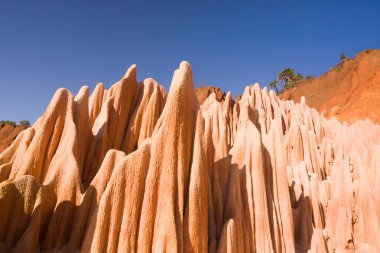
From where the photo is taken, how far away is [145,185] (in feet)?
20.1

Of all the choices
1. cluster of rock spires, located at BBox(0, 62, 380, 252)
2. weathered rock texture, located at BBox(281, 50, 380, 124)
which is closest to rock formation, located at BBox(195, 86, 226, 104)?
cluster of rock spires, located at BBox(0, 62, 380, 252)

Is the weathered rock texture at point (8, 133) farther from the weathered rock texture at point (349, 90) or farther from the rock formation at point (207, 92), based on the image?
the weathered rock texture at point (349, 90)

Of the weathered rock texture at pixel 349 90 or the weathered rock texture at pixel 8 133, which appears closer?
the weathered rock texture at pixel 8 133

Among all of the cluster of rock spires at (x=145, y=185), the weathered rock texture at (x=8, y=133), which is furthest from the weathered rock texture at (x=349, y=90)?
the weathered rock texture at (x=8, y=133)

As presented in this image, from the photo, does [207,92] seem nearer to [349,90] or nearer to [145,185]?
[349,90]

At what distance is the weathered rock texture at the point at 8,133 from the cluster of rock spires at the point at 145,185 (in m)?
28.4

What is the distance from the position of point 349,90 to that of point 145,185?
142ft

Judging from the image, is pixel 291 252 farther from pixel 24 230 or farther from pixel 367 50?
pixel 367 50

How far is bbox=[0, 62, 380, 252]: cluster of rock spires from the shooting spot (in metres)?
5.68

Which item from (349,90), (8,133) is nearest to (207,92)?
(349,90)

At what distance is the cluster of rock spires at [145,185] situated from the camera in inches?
223

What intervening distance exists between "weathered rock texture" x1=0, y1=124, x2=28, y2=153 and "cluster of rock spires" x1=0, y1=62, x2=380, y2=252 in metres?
28.4

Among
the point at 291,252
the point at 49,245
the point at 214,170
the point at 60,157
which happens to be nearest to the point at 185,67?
the point at 214,170

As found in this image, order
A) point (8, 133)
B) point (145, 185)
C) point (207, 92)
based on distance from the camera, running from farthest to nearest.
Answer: point (8, 133) < point (207, 92) < point (145, 185)
